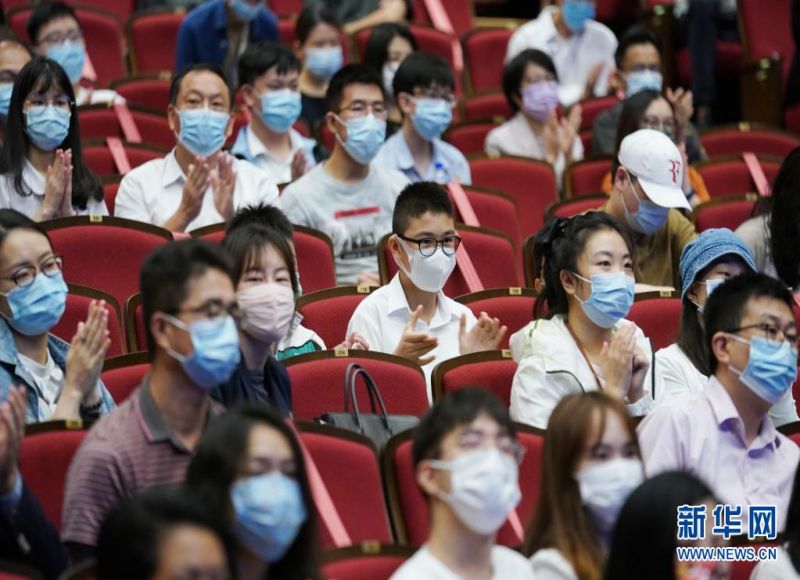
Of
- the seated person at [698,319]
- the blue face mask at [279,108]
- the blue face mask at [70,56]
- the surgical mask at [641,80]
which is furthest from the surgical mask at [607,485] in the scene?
the surgical mask at [641,80]

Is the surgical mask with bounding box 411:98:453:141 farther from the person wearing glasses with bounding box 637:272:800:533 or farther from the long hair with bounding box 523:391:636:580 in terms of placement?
the long hair with bounding box 523:391:636:580

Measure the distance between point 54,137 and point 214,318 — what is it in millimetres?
1589

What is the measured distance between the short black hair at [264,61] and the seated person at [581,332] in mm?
1671

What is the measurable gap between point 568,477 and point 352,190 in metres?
2.15

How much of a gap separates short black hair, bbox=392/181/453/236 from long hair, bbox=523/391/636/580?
49.1 inches

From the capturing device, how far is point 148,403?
9.39 ft

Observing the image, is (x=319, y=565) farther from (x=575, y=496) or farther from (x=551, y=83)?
(x=551, y=83)

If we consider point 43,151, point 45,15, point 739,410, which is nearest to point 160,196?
point 43,151

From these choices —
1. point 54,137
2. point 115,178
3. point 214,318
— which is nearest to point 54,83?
point 54,137

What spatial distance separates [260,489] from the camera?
2.55 m

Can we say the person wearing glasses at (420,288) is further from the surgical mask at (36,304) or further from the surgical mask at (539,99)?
the surgical mask at (539,99)

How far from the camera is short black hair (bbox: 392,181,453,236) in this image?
402 centimetres

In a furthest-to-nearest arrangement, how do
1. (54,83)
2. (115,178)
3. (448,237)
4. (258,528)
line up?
(115,178)
(54,83)
(448,237)
(258,528)

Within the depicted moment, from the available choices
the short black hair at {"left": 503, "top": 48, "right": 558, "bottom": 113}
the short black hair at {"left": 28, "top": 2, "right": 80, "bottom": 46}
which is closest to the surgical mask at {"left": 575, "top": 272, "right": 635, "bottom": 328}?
the short black hair at {"left": 503, "top": 48, "right": 558, "bottom": 113}
